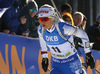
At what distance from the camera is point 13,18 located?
5.51m

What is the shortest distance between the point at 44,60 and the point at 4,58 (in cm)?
77

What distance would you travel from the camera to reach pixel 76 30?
14.9ft

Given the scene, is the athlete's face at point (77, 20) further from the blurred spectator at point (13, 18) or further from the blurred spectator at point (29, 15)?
the blurred spectator at point (13, 18)

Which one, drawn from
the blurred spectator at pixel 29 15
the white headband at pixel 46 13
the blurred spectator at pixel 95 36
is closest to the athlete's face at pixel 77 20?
the blurred spectator at pixel 95 36

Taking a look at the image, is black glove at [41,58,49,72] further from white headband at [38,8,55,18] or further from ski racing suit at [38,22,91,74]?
white headband at [38,8,55,18]

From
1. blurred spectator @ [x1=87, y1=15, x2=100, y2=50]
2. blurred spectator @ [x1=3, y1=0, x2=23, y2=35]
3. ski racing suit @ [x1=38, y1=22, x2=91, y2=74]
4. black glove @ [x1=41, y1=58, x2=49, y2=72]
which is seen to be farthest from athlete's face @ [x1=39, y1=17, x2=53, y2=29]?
blurred spectator @ [x1=87, y1=15, x2=100, y2=50]

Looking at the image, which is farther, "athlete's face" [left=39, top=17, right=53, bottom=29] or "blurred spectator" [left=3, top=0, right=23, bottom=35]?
"blurred spectator" [left=3, top=0, right=23, bottom=35]

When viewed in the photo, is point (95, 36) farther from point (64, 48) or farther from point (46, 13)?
point (46, 13)

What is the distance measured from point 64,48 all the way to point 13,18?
143 centimetres

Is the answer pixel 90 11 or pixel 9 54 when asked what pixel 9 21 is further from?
pixel 90 11

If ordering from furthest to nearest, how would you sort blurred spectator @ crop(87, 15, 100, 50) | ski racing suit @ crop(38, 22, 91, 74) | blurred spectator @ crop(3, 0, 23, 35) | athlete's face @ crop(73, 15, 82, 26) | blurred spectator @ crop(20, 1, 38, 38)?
blurred spectator @ crop(87, 15, 100, 50) < athlete's face @ crop(73, 15, 82, 26) < blurred spectator @ crop(20, 1, 38, 38) < blurred spectator @ crop(3, 0, 23, 35) < ski racing suit @ crop(38, 22, 91, 74)

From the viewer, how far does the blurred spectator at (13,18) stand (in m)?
5.44

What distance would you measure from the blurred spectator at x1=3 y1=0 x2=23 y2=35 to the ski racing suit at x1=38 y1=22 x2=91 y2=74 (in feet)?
3.08

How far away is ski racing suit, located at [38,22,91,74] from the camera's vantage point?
4.55 metres
